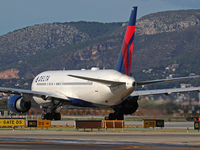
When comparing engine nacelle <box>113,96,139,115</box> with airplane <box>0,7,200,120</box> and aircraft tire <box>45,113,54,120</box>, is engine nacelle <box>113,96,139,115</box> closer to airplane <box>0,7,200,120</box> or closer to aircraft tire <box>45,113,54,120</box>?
airplane <box>0,7,200,120</box>

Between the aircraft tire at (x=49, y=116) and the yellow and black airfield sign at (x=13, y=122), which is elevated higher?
the aircraft tire at (x=49, y=116)

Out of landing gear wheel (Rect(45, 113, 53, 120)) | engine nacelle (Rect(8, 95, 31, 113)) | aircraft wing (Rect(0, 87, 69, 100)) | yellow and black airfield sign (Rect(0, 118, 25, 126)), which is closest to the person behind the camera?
yellow and black airfield sign (Rect(0, 118, 25, 126))

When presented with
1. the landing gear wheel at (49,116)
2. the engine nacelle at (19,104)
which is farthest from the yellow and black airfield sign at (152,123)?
the engine nacelle at (19,104)

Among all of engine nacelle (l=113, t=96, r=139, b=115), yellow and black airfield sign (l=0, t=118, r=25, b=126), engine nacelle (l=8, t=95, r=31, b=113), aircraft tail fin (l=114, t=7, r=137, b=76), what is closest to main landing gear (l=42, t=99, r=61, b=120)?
engine nacelle (l=8, t=95, r=31, b=113)

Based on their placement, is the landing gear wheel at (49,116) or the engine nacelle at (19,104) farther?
the landing gear wheel at (49,116)

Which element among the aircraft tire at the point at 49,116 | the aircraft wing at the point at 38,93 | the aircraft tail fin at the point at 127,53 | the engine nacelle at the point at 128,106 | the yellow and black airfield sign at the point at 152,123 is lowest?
the yellow and black airfield sign at the point at 152,123

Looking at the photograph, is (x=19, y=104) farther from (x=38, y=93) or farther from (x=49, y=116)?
(x=49, y=116)

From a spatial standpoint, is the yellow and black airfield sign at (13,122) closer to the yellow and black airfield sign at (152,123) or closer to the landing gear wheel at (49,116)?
the landing gear wheel at (49,116)

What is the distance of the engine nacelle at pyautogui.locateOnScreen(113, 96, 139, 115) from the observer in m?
50.8

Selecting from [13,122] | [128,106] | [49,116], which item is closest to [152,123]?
[128,106]

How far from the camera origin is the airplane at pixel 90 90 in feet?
145

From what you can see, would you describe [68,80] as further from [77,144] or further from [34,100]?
[77,144]

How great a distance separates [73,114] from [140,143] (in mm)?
32633

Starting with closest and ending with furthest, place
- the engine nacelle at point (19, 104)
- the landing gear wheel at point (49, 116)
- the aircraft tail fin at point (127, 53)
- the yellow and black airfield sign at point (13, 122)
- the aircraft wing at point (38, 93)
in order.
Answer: the yellow and black airfield sign at point (13, 122) < the aircraft tail fin at point (127, 53) < the aircraft wing at point (38, 93) < the engine nacelle at point (19, 104) < the landing gear wheel at point (49, 116)
